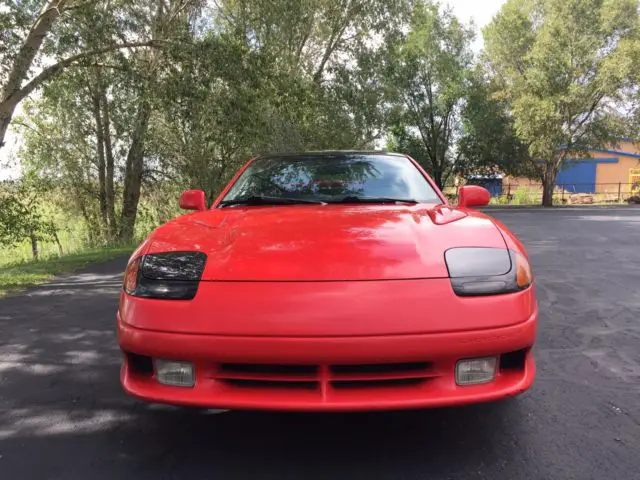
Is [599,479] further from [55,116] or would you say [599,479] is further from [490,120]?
[490,120]

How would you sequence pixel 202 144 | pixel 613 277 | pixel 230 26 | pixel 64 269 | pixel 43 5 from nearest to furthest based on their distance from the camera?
pixel 613 277 → pixel 64 269 → pixel 43 5 → pixel 230 26 → pixel 202 144

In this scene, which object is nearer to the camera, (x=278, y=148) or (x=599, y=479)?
(x=599, y=479)

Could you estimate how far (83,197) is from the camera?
14641 millimetres

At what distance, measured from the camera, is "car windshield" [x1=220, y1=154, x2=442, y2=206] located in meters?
2.94

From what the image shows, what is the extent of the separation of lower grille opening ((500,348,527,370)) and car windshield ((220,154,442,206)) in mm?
1141

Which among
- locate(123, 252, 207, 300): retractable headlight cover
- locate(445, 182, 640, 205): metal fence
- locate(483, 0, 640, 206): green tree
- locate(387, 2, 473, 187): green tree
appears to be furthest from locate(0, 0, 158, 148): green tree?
locate(445, 182, 640, 205): metal fence

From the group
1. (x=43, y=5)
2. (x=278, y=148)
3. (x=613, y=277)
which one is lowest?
(x=613, y=277)

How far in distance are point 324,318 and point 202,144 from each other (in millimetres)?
11157

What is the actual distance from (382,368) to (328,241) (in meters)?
0.58

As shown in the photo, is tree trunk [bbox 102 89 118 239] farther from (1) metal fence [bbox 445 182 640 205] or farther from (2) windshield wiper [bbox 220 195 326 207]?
(1) metal fence [bbox 445 182 640 205]

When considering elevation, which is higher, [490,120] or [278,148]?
[490,120]

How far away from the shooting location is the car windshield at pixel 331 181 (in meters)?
2.94

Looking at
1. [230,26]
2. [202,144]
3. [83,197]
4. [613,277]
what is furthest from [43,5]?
[613,277]

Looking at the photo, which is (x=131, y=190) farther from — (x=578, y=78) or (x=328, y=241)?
(x=578, y=78)
